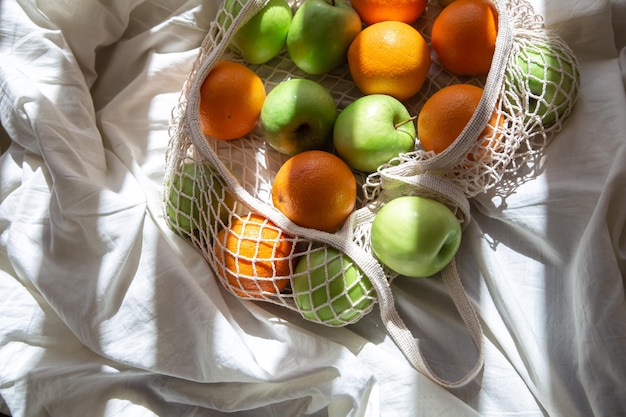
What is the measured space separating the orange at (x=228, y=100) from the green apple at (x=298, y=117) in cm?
2

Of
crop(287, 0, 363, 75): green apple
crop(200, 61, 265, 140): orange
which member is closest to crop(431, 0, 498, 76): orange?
crop(287, 0, 363, 75): green apple

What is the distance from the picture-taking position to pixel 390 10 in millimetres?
726

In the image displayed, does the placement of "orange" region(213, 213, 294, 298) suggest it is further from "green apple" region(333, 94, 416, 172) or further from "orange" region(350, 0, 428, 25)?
"orange" region(350, 0, 428, 25)

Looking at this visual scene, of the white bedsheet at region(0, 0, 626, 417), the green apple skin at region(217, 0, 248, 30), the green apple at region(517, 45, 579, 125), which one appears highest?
the green apple skin at region(217, 0, 248, 30)

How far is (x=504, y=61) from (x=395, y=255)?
0.27 metres

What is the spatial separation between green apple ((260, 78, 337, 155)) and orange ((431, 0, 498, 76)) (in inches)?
6.4

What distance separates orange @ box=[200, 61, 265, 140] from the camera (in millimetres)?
685

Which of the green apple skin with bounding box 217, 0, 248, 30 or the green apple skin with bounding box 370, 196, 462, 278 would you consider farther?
the green apple skin with bounding box 217, 0, 248, 30

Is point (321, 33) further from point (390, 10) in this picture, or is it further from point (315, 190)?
point (315, 190)

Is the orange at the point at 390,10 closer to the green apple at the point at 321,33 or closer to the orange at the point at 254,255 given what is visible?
the green apple at the point at 321,33

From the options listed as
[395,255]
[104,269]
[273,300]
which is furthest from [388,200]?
[104,269]

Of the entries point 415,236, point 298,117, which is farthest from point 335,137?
point 415,236

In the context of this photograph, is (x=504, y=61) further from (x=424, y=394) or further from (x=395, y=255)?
(x=424, y=394)

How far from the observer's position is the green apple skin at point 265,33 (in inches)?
28.6
